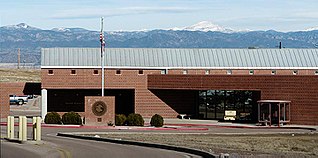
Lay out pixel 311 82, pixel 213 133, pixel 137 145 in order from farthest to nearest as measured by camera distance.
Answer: pixel 311 82 → pixel 213 133 → pixel 137 145

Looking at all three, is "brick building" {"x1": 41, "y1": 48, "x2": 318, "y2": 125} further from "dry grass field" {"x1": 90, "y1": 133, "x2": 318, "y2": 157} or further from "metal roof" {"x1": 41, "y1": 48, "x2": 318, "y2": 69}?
"dry grass field" {"x1": 90, "y1": 133, "x2": 318, "y2": 157}

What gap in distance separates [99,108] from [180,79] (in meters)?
10.3

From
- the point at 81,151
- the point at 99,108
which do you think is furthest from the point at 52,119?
the point at 81,151

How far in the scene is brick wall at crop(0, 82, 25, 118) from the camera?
6731 cm

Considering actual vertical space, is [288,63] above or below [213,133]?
above

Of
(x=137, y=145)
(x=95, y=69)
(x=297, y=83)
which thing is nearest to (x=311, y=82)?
(x=297, y=83)

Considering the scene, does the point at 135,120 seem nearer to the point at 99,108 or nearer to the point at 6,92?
the point at 99,108

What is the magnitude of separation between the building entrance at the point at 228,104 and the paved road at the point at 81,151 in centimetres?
3207

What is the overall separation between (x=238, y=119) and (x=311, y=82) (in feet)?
28.1

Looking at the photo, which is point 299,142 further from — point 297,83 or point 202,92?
point 202,92

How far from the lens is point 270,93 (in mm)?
64125

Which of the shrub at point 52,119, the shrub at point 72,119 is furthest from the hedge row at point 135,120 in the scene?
the shrub at point 52,119

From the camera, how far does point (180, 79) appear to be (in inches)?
2640

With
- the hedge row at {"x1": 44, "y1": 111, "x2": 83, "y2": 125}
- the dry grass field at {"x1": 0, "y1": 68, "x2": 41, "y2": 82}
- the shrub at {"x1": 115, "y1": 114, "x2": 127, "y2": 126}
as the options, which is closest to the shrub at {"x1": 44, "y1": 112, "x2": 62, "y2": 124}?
the hedge row at {"x1": 44, "y1": 111, "x2": 83, "y2": 125}
